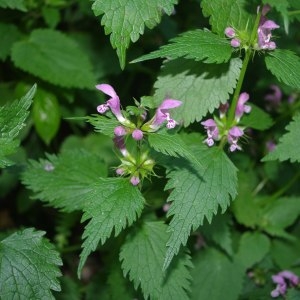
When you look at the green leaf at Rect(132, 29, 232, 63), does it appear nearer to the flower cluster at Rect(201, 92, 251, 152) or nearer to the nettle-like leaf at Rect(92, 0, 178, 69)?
the nettle-like leaf at Rect(92, 0, 178, 69)

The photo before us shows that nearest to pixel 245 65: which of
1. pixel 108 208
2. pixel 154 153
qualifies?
pixel 154 153

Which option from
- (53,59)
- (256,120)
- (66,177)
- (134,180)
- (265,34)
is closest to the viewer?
(134,180)

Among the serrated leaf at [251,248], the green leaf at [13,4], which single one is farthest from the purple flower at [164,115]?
the serrated leaf at [251,248]

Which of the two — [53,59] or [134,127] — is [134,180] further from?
[53,59]

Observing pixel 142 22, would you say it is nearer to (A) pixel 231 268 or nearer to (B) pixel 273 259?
(A) pixel 231 268

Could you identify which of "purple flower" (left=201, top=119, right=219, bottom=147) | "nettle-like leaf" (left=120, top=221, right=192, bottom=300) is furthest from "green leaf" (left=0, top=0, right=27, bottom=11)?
"nettle-like leaf" (left=120, top=221, right=192, bottom=300)

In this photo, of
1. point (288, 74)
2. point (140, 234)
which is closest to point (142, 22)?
point (288, 74)
